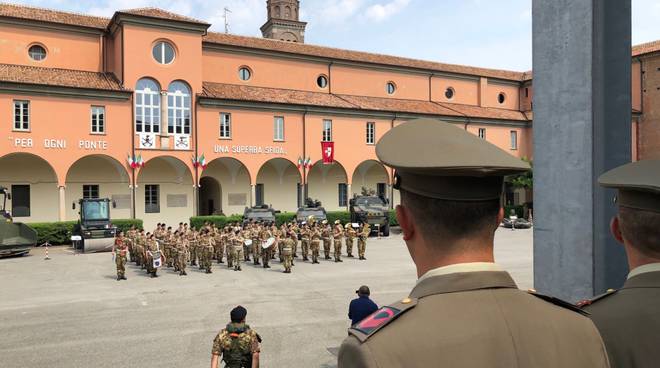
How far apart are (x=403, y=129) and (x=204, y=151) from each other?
29.1 meters

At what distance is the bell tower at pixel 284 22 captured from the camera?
67312 millimetres

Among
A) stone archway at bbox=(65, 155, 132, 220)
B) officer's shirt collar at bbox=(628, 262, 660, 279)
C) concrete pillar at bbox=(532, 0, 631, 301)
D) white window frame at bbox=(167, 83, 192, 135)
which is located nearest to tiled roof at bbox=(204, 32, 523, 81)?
white window frame at bbox=(167, 83, 192, 135)

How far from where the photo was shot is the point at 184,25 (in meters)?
29.8

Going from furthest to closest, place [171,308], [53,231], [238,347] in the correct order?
[53,231] < [171,308] < [238,347]

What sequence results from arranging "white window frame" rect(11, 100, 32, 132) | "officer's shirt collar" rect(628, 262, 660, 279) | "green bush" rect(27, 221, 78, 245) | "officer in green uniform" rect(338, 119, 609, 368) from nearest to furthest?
1. "officer in green uniform" rect(338, 119, 609, 368)
2. "officer's shirt collar" rect(628, 262, 660, 279)
3. "green bush" rect(27, 221, 78, 245)
4. "white window frame" rect(11, 100, 32, 132)

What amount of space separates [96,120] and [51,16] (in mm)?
7936

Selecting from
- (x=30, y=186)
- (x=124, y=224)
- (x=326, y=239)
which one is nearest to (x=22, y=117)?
(x=30, y=186)

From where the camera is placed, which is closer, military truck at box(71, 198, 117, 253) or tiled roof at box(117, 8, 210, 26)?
military truck at box(71, 198, 117, 253)

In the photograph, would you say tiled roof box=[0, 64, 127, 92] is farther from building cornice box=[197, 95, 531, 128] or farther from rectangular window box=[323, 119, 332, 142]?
rectangular window box=[323, 119, 332, 142]

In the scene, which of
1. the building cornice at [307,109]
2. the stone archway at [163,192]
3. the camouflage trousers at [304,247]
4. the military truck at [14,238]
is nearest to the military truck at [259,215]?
the stone archway at [163,192]

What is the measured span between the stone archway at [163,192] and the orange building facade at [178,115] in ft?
0.21

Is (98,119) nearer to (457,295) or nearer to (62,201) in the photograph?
(62,201)

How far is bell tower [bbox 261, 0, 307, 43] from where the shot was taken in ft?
221

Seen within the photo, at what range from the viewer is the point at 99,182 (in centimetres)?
2936
